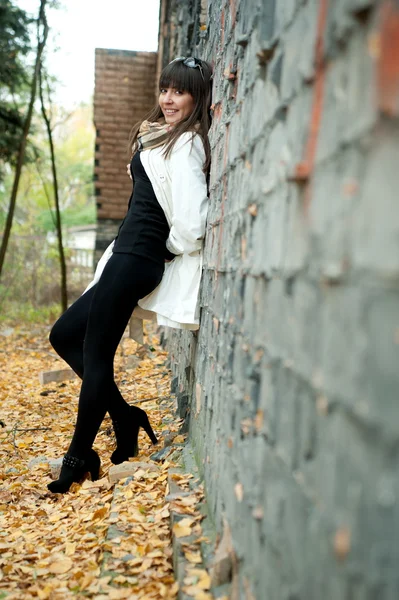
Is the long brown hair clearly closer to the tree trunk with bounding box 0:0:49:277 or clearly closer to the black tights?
the black tights

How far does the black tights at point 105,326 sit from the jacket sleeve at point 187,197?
0.75 feet

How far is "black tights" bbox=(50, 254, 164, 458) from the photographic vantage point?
3330 millimetres

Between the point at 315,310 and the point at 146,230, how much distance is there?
223cm

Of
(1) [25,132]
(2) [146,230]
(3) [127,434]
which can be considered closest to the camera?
(2) [146,230]

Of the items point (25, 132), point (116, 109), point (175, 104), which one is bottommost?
point (175, 104)

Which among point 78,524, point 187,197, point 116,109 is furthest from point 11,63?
point 78,524

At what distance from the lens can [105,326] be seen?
3.36m

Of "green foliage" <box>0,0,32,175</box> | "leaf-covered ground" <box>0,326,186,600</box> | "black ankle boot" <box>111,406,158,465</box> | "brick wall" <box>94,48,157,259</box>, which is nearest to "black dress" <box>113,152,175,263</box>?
"black ankle boot" <box>111,406,158,465</box>

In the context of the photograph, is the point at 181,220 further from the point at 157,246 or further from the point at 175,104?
the point at 175,104

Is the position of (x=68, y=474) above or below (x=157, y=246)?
below

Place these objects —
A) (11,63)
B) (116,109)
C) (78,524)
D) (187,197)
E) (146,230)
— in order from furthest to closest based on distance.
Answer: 1. (116,109)
2. (11,63)
3. (146,230)
4. (187,197)
5. (78,524)

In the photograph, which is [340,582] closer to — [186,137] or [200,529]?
[200,529]

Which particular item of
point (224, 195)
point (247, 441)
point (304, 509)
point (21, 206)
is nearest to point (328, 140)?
point (304, 509)

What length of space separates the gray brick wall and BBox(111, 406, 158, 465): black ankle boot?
144 cm
